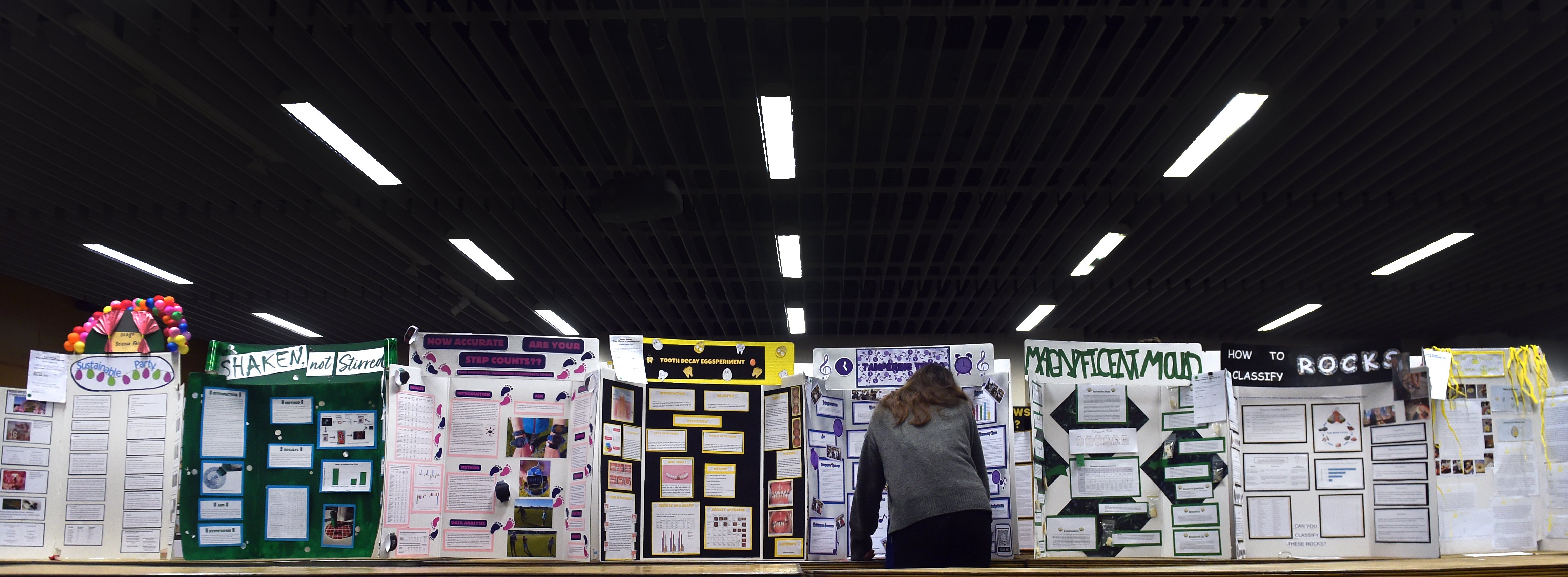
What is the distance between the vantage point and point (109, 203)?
817cm

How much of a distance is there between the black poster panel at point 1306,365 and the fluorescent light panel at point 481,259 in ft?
23.3

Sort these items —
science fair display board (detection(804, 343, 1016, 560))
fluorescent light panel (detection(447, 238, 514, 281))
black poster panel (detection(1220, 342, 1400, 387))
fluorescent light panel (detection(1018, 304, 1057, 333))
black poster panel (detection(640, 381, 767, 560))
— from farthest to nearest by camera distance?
fluorescent light panel (detection(1018, 304, 1057, 333)) < fluorescent light panel (detection(447, 238, 514, 281)) < science fair display board (detection(804, 343, 1016, 560)) < black poster panel (detection(640, 381, 767, 560)) < black poster panel (detection(1220, 342, 1400, 387))

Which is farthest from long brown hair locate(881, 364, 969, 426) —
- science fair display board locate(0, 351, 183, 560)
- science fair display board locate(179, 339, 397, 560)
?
science fair display board locate(0, 351, 183, 560)

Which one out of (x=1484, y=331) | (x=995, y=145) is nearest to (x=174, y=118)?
(x=995, y=145)

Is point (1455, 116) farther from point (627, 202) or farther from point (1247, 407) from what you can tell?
point (627, 202)

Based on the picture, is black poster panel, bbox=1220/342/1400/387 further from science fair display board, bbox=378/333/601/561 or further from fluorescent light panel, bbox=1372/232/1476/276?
fluorescent light panel, bbox=1372/232/1476/276

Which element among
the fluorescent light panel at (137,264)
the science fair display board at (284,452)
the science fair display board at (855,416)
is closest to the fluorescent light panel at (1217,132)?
the science fair display board at (855,416)

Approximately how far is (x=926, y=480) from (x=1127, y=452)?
142 cm

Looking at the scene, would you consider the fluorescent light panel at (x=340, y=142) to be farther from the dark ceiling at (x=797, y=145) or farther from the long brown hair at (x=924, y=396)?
the long brown hair at (x=924, y=396)

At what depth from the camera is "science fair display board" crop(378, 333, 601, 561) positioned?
423cm

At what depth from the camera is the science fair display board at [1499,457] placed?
4.38 meters

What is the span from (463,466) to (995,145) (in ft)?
14.9

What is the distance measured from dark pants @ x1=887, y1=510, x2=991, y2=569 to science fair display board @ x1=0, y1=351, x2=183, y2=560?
10.5 feet

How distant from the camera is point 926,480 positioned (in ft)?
11.9
